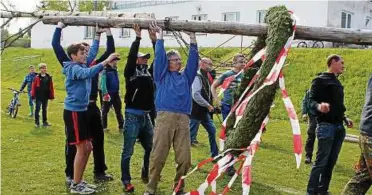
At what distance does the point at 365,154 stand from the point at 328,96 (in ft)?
4.55

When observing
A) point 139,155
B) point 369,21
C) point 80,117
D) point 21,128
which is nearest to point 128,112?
point 80,117

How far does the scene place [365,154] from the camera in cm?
503

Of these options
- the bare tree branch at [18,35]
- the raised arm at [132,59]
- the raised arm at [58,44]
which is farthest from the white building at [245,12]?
the bare tree branch at [18,35]

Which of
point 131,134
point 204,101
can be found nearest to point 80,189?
point 131,134

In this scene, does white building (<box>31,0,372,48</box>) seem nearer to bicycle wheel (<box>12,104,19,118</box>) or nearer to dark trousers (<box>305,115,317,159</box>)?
bicycle wheel (<box>12,104,19,118</box>)

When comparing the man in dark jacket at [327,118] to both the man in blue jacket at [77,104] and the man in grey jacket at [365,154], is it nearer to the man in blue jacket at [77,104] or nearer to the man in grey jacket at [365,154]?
the man in grey jacket at [365,154]

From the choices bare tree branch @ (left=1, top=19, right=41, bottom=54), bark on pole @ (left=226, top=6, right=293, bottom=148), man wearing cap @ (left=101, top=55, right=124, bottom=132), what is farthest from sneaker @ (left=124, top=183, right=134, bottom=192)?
man wearing cap @ (left=101, top=55, right=124, bottom=132)

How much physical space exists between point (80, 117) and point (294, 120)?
308cm

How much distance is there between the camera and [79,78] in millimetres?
5906

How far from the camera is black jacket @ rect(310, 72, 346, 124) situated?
625 cm

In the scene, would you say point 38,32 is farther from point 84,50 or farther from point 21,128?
point 84,50

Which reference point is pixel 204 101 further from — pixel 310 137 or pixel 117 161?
pixel 310 137

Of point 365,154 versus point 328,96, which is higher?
point 328,96

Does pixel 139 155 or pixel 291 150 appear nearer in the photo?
pixel 139 155
